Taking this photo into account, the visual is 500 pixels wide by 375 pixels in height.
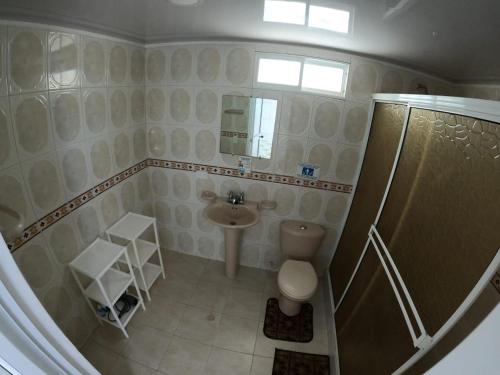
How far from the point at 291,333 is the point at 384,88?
197 cm

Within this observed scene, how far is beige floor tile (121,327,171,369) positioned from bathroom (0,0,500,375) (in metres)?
0.01

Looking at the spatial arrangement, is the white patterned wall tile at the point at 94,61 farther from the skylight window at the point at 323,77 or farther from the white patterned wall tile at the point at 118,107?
the skylight window at the point at 323,77

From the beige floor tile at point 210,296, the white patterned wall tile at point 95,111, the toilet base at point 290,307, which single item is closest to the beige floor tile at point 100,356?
the beige floor tile at point 210,296

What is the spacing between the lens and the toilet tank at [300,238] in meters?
1.91

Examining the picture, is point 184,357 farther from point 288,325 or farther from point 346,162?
point 346,162

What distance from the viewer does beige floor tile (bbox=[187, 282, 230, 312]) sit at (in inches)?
76.6

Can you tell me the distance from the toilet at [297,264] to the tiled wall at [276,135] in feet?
0.44

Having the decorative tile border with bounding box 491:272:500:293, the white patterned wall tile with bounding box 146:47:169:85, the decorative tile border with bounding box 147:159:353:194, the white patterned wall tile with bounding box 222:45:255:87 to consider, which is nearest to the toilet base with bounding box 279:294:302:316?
the decorative tile border with bounding box 147:159:353:194

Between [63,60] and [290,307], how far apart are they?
7.27 feet

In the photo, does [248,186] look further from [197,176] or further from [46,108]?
[46,108]

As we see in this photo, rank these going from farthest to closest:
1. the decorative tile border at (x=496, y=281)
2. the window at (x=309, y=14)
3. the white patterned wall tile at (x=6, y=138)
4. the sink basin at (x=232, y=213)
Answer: the sink basin at (x=232, y=213), the white patterned wall tile at (x=6, y=138), the window at (x=309, y=14), the decorative tile border at (x=496, y=281)

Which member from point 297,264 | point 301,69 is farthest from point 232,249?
point 301,69

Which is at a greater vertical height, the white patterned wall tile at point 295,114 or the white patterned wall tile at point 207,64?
the white patterned wall tile at point 207,64

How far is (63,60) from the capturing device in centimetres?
119
